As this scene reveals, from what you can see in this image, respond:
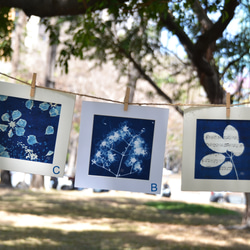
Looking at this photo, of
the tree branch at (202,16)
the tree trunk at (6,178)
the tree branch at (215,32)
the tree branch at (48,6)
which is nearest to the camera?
the tree branch at (48,6)

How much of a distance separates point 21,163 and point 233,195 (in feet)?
62.5

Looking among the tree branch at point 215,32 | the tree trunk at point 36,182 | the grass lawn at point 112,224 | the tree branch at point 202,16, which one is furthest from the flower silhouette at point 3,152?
the tree trunk at point 36,182

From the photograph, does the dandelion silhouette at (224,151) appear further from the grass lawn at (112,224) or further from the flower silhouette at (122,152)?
the grass lawn at (112,224)

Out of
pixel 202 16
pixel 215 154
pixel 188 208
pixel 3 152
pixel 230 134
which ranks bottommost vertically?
pixel 188 208

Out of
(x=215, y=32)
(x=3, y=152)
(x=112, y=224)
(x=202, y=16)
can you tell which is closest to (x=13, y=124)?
(x=3, y=152)

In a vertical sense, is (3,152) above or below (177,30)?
below

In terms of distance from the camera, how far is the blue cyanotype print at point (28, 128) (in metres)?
3.63

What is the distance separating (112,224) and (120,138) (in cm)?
1019

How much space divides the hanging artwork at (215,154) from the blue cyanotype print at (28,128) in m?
0.98

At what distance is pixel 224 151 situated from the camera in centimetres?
360

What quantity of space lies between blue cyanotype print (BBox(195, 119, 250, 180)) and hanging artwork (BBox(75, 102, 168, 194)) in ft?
0.90

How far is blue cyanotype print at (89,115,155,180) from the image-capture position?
3.65m

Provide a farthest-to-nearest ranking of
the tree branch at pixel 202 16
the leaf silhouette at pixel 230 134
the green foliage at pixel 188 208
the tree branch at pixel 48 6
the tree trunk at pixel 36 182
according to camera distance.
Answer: the tree trunk at pixel 36 182 < the green foliage at pixel 188 208 < the tree branch at pixel 202 16 < the tree branch at pixel 48 6 < the leaf silhouette at pixel 230 134

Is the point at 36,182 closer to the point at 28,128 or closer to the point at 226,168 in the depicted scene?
the point at 28,128
